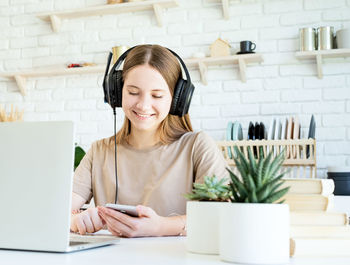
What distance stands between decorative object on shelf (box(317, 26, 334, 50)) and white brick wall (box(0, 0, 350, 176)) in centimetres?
13

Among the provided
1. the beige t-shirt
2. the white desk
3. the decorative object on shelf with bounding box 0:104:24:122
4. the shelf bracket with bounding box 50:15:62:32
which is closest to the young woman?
the beige t-shirt

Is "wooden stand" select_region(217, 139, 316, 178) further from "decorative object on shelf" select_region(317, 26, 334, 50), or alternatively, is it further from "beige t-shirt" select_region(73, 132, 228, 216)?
"beige t-shirt" select_region(73, 132, 228, 216)

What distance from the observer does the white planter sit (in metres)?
0.66

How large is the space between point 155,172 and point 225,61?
1.56 metres

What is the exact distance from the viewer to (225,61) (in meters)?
2.97

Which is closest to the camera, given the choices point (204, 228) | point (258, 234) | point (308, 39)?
point (258, 234)

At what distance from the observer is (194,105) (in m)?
3.07

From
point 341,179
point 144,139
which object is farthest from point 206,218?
point 341,179

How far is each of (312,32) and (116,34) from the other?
1.30 meters

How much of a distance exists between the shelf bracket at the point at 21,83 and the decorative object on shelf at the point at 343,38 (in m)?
2.15

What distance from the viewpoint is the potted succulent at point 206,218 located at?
0.76m

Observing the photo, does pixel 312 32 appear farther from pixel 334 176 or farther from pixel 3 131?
pixel 3 131

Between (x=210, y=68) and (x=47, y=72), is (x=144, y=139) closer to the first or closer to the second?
(x=210, y=68)

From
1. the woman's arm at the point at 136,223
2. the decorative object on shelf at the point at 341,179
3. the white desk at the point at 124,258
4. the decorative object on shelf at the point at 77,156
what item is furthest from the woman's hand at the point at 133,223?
the decorative object on shelf at the point at 77,156
